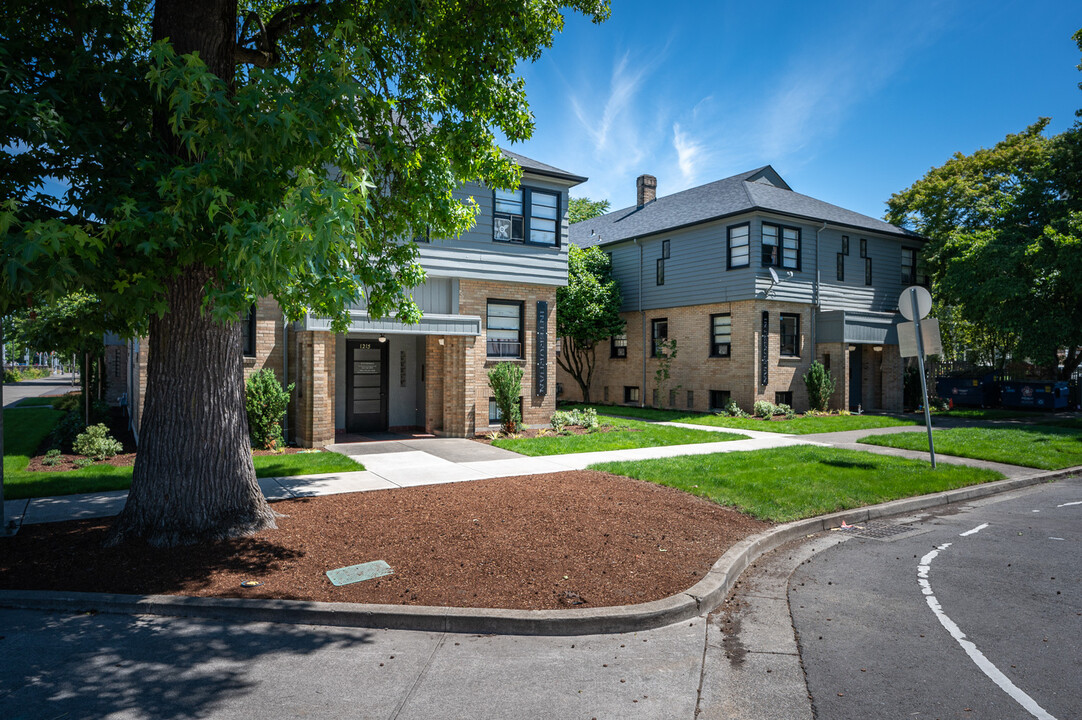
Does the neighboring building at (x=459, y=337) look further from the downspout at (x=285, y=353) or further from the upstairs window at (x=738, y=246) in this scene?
the upstairs window at (x=738, y=246)

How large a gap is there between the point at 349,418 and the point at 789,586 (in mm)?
12037

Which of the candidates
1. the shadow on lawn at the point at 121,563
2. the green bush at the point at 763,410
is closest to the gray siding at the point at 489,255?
the green bush at the point at 763,410

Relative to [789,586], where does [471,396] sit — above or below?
above

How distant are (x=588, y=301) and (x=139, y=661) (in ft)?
69.9

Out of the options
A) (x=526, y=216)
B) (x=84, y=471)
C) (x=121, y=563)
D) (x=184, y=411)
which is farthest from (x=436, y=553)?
(x=526, y=216)

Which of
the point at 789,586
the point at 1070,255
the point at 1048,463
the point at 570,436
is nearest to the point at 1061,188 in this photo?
the point at 1070,255

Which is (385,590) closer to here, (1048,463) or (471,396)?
(471,396)

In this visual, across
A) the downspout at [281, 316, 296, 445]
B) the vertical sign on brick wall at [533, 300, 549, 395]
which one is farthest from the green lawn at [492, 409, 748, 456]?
the downspout at [281, 316, 296, 445]

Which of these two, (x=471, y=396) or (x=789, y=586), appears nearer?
(x=789, y=586)

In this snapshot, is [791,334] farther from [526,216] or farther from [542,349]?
[526,216]

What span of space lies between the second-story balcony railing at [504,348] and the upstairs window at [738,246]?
29.9 feet

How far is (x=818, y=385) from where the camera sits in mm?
21109

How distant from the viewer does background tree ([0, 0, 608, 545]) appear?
15.4 feet

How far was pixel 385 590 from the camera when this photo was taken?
5.17 m
